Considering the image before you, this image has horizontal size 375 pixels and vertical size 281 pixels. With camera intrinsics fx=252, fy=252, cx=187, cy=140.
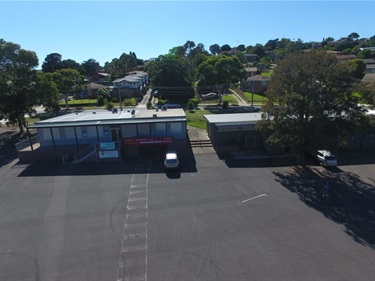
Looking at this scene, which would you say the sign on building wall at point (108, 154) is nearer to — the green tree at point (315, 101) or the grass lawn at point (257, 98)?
the green tree at point (315, 101)

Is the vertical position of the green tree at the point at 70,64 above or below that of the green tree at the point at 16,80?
above

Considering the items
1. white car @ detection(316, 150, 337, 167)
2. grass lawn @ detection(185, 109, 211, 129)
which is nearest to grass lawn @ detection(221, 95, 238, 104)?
grass lawn @ detection(185, 109, 211, 129)

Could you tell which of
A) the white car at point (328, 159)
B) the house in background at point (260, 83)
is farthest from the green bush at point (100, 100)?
the white car at point (328, 159)

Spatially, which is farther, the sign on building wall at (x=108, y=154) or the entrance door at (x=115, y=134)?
the entrance door at (x=115, y=134)

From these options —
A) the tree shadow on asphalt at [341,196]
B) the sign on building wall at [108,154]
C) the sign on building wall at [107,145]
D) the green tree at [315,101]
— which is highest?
the green tree at [315,101]

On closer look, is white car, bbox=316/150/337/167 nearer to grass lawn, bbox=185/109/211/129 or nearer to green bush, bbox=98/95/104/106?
grass lawn, bbox=185/109/211/129

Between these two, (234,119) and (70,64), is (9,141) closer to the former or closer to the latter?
(234,119)

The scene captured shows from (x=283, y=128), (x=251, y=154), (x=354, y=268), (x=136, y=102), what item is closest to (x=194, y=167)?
(x=251, y=154)
